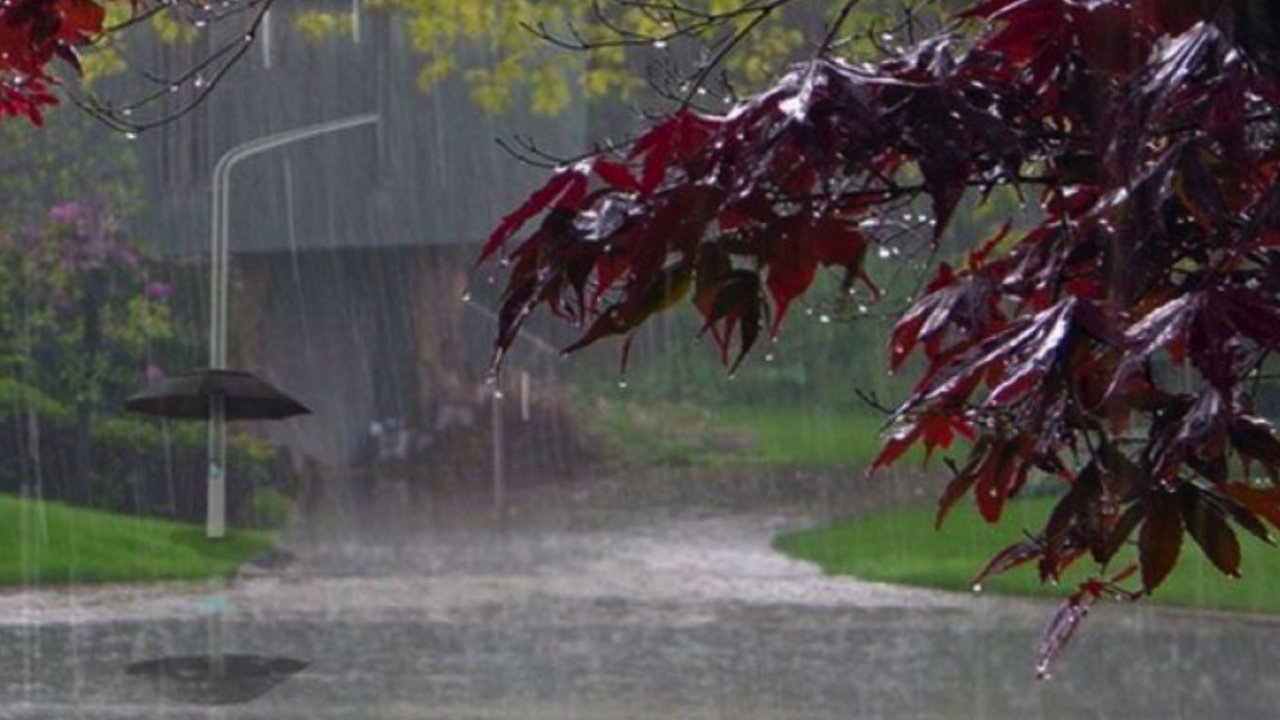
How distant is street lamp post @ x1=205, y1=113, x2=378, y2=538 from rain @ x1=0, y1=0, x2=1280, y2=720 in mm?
55

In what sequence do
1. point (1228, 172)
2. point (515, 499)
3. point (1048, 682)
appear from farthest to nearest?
point (515, 499) < point (1048, 682) < point (1228, 172)

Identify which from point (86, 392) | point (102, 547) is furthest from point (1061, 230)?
point (86, 392)

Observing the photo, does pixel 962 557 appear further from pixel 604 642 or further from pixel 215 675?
pixel 215 675

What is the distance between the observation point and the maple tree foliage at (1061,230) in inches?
88.0

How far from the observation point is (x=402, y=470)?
2103cm

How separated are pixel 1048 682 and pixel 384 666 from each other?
315 cm

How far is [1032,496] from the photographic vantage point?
1415 cm

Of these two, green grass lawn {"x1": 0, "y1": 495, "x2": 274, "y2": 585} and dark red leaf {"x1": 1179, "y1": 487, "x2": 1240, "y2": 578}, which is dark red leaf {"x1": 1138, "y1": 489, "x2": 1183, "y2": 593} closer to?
dark red leaf {"x1": 1179, "y1": 487, "x2": 1240, "y2": 578}

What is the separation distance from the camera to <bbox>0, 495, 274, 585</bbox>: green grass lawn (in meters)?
14.3

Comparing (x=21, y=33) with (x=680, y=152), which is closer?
(x=680, y=152)

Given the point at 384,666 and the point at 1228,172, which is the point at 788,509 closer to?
the point at 384,666

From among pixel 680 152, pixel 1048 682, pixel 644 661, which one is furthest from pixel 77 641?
pixel 680 152

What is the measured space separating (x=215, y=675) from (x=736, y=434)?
478 inches

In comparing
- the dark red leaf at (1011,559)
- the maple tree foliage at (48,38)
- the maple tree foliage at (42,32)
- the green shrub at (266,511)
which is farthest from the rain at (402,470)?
the dark red leaf at (1011,559)
